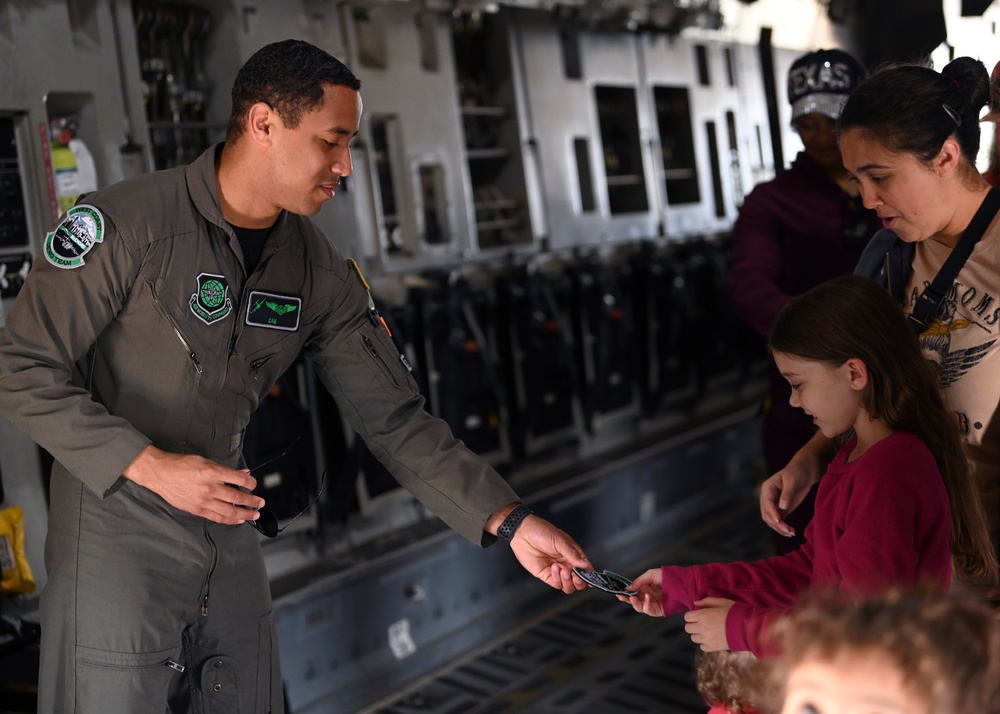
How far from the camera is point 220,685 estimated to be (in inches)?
Result: 85.6

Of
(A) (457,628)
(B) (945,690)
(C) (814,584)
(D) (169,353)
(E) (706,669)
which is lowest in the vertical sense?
(A) (457,628)

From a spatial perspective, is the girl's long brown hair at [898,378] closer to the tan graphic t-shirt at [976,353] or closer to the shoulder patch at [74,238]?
the tan graphic t-shirt at [976,353]

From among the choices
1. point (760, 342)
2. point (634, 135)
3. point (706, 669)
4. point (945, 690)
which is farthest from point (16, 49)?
point (760, 342)

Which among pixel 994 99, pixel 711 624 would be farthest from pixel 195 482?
pixel 994 99

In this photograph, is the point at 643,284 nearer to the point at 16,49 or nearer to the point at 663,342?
the point at 663,342

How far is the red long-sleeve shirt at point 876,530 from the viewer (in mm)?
1637

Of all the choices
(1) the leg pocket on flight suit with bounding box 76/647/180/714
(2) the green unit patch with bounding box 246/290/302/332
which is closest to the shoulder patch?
(2) the green unit patch with bounding box 246/290/302/332

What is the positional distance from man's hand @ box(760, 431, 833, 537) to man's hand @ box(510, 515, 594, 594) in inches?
15.2

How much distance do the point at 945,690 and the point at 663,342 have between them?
189 inches

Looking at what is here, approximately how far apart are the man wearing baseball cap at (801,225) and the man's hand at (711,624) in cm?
112

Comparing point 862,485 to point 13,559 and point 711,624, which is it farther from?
point 13,559

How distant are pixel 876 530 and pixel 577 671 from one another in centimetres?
247

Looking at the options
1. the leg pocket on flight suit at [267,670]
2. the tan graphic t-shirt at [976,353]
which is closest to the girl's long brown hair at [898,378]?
the tan graphic t-shirt at [976,353]

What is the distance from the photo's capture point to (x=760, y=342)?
657cm
